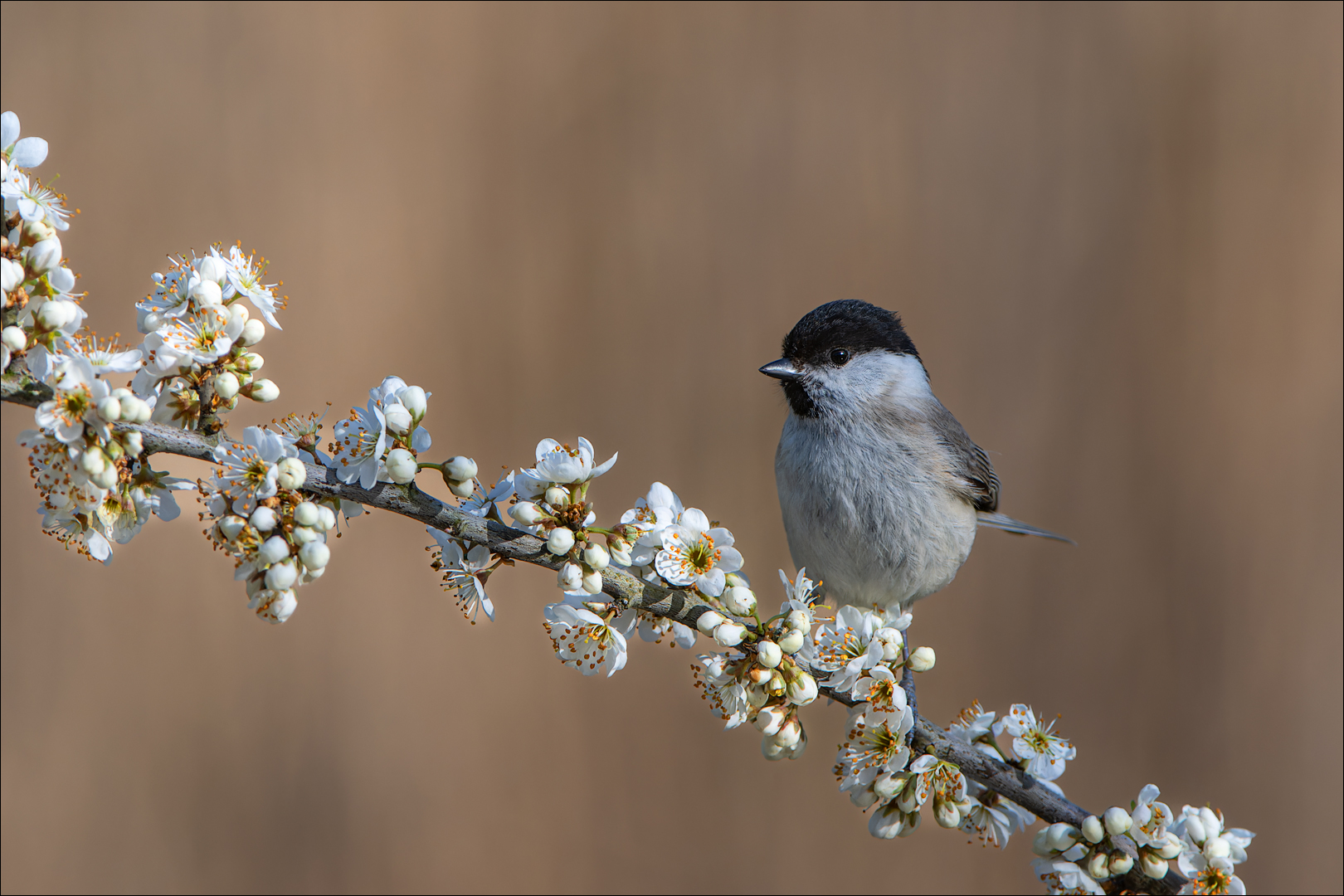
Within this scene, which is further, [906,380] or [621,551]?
[906,380]

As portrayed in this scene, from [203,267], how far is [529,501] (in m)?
0.29

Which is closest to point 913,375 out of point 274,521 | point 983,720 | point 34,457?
point 983,720

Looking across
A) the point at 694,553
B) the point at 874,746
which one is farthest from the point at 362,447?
the point at 874,746

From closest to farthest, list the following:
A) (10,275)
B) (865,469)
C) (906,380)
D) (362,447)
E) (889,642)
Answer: (10,275) → (362,447) → (889,642) → (865,469) → (906,380)

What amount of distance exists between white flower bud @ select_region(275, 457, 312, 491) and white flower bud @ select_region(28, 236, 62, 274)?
19 centimetres

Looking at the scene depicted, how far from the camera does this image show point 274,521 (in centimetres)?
57

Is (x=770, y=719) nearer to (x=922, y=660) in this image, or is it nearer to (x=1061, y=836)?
(x=922, y=660)

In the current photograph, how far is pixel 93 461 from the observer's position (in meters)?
0.53

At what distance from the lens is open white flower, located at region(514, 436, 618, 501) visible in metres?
0.64

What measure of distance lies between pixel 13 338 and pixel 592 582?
1.33 feet

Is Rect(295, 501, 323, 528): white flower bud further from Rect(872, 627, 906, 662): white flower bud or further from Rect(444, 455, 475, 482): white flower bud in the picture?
Rect(872, 627, 906, 662): white flower bud

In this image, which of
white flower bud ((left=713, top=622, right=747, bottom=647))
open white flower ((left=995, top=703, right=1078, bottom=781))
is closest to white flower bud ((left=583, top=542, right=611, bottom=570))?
white flower bud ((left=713, top=622, right=747, bottom=647))

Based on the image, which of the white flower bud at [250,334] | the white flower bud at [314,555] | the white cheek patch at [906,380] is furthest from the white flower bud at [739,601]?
the white cheek patch at [906,380]

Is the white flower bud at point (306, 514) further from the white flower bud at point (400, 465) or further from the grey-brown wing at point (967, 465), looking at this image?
the grey-brown wing at point (967, 465)
